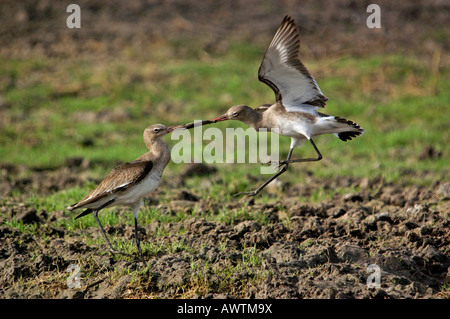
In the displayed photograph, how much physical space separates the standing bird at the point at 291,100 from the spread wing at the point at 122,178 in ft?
5.14

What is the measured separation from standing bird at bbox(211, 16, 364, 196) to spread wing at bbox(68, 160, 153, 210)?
5.14 ft

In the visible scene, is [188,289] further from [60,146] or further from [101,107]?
[101,107]

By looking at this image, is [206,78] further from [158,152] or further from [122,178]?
[122,178]

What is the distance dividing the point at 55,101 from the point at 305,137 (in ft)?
25.9

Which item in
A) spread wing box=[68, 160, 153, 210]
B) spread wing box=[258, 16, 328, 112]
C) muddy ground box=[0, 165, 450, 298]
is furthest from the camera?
spread wing box=[258, 16, 328, 112]

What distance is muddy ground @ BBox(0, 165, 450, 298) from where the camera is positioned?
17.6ft

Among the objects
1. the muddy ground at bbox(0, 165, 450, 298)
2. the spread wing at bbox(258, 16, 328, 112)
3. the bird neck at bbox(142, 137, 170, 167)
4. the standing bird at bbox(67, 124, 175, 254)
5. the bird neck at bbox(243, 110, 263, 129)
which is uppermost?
the spread wing at bbox(258, 16, 328, 112)

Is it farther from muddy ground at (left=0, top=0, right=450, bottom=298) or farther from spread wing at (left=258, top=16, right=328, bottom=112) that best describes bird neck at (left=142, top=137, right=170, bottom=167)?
spread wing at (left=258, top=16, right=328, bottom=112)

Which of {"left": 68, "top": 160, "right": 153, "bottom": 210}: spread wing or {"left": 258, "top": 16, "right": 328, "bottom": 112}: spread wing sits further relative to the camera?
{"left": 258, "top": 16, "right": 328, "bottom": 112}: spread wing

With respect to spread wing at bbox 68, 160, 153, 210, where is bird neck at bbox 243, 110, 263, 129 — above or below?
above

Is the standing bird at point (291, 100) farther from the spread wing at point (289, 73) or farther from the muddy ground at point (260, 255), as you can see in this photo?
the muddy ground at point (260, 255)

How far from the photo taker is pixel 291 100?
7.15 meters

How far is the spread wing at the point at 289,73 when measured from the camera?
6730mm

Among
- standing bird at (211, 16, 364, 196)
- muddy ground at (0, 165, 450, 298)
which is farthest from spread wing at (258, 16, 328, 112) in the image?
muddy ground at (0, 165, 450, 298)
